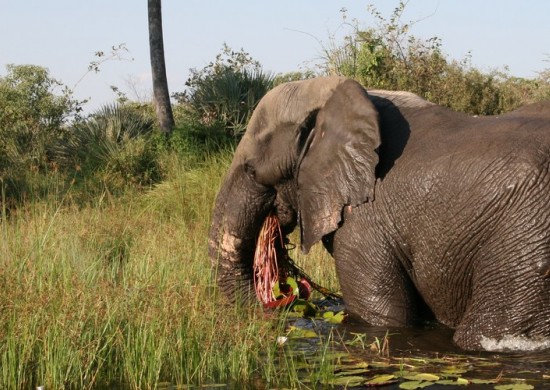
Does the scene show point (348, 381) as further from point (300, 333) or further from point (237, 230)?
point (237, 230)

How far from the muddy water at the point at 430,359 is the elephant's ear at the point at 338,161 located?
771mm

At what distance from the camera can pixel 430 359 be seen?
657cm

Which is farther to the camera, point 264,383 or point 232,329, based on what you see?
point 232,329

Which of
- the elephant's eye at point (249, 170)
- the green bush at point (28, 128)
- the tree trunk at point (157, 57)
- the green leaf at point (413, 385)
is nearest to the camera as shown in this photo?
the green leaf at point (413, 385)

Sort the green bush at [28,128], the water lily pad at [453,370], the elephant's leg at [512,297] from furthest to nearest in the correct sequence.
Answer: the green bush at [28,128] < the elephant's leg at [512,297] < the water lily pad at [453,370]

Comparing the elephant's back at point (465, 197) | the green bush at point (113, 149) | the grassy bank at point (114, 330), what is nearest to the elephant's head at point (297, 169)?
the elephant's back at point (465, 197)

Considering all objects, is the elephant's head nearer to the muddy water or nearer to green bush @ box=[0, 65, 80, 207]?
the muddy water

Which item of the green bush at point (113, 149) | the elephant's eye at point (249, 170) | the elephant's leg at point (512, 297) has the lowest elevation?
the green bush at point (113, 149)

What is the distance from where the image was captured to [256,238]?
8078mm

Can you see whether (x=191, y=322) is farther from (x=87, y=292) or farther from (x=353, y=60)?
(x=353, y=60)

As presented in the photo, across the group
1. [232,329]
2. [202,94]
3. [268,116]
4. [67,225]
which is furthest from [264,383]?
[202,94]

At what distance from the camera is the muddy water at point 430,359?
599cm

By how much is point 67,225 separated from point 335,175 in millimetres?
3367

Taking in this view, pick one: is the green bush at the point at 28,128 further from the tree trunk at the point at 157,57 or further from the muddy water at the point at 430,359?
the muddy water at the point at 430,359
